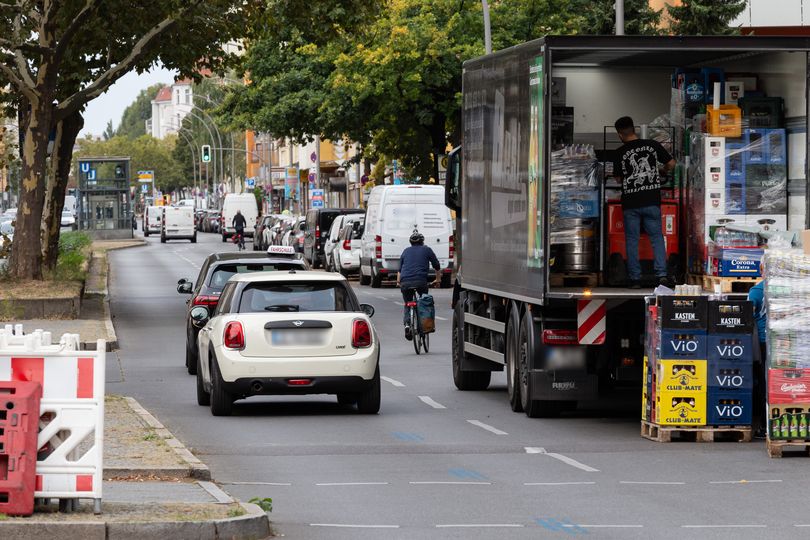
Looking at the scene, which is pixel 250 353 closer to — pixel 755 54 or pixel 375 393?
pixel 375 393

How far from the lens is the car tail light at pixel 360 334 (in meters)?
15.9

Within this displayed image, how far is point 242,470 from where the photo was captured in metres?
12.2

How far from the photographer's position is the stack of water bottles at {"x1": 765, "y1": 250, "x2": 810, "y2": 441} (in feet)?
43.1

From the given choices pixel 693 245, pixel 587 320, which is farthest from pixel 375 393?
pixel 693 245

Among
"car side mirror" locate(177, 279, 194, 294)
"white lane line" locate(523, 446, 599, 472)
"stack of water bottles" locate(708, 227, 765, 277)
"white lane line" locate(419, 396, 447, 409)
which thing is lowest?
"white lane line" locate(419, 396, 447, 409)

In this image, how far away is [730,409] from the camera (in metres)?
14.1

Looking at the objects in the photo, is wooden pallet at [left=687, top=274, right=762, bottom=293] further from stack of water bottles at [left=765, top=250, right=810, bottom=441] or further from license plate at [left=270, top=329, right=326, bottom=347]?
license plate at [left=270, top=329, right=326, bottom=347]

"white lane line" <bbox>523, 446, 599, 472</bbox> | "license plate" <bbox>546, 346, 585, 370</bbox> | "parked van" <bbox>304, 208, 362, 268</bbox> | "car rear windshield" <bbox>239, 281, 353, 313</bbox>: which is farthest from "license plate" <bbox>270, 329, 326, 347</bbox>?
"parked van" <bbox>304, 208, 362, 268</bbox>

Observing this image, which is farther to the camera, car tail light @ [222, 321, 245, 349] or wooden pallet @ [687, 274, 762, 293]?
car tail light @ [222, 321, 245, 349]

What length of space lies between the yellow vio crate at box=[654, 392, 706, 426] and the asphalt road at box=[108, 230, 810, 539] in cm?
23

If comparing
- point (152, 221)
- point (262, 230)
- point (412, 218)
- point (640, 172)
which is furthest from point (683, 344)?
point (152, 221)

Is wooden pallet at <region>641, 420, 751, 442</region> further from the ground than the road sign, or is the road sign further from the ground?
the road sign

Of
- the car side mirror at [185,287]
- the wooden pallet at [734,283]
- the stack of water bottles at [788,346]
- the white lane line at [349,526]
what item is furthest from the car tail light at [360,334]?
the car side mirror at [185,287]

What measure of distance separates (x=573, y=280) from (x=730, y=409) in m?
2.38
